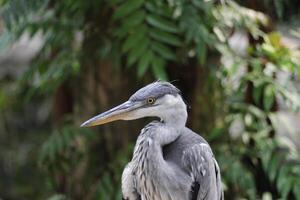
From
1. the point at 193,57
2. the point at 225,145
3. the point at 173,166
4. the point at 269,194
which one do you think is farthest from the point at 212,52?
the point at 173,166

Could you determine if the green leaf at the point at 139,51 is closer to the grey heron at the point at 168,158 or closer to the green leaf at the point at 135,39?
the green leaf at the point at 135,39

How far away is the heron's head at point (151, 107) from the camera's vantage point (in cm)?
292

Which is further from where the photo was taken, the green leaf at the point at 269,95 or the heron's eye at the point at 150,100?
the green leaf at the point at 269,95

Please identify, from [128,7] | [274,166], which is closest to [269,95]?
[274,166]

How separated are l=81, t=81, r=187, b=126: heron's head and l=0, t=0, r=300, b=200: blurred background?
0.62 meters

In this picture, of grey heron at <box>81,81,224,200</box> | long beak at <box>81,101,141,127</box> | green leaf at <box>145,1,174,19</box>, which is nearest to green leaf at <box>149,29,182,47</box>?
green leaf at <box>145,1,174,19</box>

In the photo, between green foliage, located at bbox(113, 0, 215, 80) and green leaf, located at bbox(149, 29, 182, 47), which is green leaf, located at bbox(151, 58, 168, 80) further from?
green leaf, located at bbox(149, 29, 182, 47)

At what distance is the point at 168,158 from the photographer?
311 cm

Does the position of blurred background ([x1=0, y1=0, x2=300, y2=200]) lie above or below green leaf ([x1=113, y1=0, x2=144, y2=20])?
below

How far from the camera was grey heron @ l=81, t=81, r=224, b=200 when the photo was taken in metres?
3.00

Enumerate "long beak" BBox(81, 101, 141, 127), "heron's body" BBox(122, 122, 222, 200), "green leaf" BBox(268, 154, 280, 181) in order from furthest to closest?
"green leaf" BBox(268, 154, 280, 181), "heron's body" BBox(122, 122, 222, 200), "long beak" BBox(81, 101, 141, 127)

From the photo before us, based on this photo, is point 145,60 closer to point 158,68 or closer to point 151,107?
point 158,68

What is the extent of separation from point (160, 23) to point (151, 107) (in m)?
0.89

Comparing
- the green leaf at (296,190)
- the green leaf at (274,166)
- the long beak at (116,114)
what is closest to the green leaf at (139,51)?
the long beak at (116,114)
